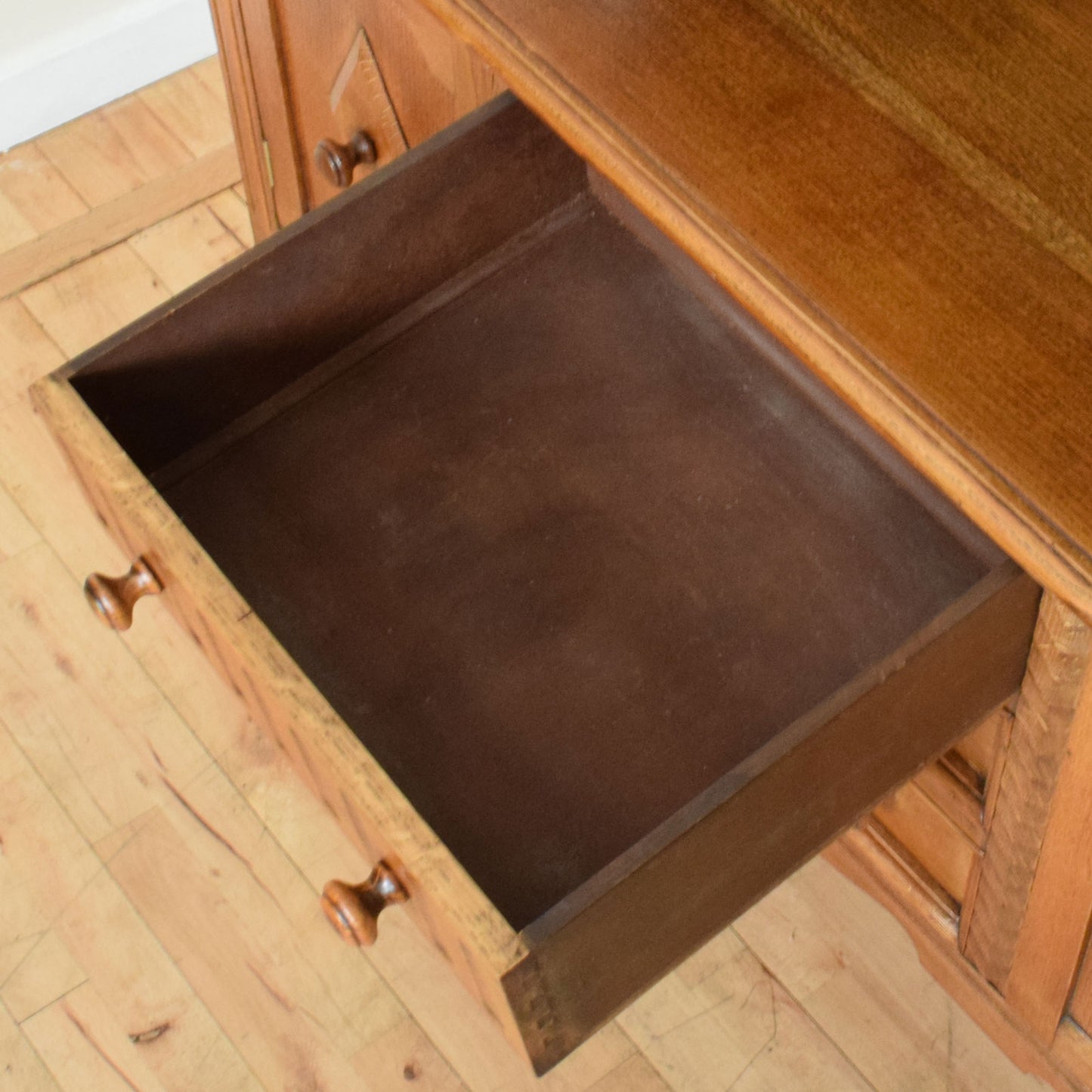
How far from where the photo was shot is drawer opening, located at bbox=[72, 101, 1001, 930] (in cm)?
90

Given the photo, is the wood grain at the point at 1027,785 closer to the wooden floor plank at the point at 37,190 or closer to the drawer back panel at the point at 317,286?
the drawer back panel at the point at 317,286

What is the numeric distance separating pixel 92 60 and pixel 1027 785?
55.9 inches

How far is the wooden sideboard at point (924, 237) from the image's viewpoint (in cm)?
68

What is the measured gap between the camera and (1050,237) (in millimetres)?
729

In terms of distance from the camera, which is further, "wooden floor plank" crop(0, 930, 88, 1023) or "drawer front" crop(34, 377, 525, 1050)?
"wooden floor plank" crop(0, 930, 88, 1023)

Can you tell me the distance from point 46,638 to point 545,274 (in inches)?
24.6

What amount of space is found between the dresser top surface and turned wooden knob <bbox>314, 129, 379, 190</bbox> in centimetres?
35

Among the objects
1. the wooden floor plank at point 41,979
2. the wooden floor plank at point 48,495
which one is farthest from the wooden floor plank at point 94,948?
the wooden floor plank at point 48,495

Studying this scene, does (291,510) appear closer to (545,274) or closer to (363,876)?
(545,274)

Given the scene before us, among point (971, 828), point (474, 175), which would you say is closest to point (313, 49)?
point (474, 175)

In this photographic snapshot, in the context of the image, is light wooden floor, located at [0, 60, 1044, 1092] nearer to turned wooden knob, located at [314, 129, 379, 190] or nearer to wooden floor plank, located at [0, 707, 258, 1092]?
wooden floor plank, located at [0, 707, 258, 1092]

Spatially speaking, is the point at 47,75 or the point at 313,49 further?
the point at 47,75

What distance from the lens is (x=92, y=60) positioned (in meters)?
1.83

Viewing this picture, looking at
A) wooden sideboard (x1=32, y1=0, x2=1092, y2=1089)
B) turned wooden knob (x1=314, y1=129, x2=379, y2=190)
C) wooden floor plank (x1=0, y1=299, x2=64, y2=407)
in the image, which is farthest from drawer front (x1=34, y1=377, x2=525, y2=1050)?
wooden floor plank (x1=0, y1=299, x2=64, y2=407)
